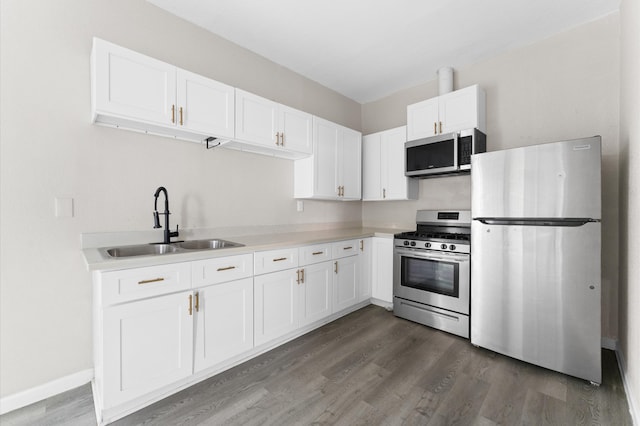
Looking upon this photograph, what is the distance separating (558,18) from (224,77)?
10.3 feet

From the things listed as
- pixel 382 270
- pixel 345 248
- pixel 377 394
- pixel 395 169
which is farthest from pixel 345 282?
pixel 395 169

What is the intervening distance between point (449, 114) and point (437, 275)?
1.78 meters

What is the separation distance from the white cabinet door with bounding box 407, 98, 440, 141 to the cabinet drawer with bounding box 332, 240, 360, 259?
4.89 feet

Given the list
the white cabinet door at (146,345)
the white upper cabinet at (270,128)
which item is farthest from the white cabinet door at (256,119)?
the white cabinet door at (146,345)

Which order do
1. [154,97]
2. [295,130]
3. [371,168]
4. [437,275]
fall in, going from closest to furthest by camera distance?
1. [154,97]
2. [437,275]
3. [295,130]
4. [371,168]

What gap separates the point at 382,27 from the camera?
2.57 meters

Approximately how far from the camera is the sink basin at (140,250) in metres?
1.96

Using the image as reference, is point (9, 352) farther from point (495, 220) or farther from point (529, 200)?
point (529, 200)

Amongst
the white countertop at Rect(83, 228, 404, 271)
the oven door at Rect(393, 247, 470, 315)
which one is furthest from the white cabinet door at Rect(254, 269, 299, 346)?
the oven door at Rect(393, 247, 470, 315)

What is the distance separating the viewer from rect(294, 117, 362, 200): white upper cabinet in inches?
124

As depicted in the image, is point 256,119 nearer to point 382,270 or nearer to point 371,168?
point 371,168

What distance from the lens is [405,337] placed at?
2.62 metres

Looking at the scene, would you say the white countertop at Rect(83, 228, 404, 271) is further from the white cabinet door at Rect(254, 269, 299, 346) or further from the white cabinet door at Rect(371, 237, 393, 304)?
the white cabinet door at Rect(371, 237, 393, 304)

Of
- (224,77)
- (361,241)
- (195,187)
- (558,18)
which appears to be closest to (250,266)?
(195,187)
